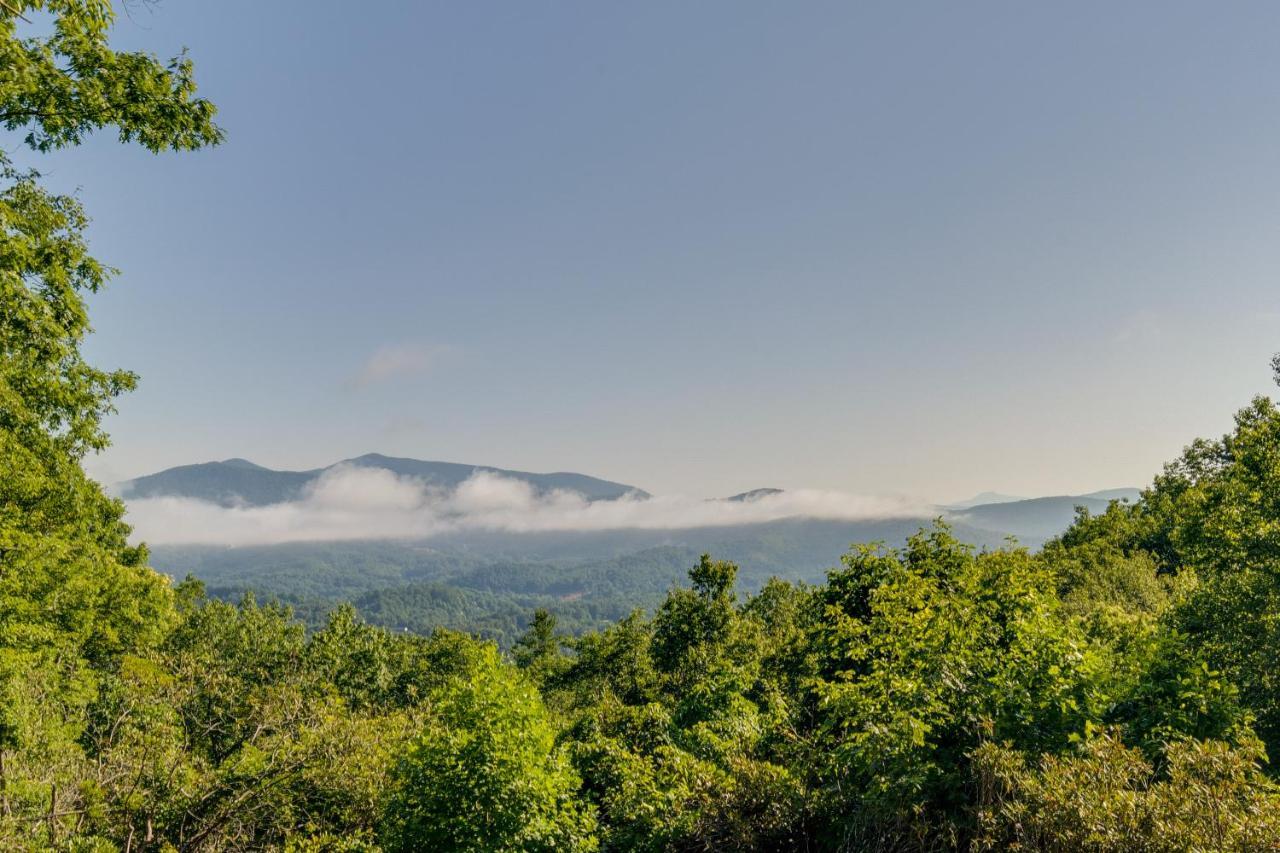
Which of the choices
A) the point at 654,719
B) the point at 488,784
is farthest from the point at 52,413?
the point at 654,719

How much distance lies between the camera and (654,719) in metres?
24.1

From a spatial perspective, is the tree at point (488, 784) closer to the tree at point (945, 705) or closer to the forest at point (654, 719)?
the forest at point (654, 719)

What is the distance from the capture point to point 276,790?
1689cm

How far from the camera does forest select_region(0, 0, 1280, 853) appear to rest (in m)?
7.00

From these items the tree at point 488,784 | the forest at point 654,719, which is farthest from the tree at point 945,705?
the tree at point 488,784

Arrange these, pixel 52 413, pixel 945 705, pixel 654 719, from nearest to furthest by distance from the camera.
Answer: pixel 945 705, pixel 52 413, pixel 654 719

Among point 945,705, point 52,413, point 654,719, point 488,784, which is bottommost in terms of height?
point 654,719

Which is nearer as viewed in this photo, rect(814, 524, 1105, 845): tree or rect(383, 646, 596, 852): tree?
rect(814, 524, 1105, 845): tree

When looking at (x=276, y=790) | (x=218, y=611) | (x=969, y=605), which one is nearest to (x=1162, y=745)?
(x=969, y=605)

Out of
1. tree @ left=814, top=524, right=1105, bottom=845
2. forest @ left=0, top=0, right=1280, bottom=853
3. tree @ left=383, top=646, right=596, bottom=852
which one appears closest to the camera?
forest @ left=0, top=0, right=1280, bottom=853

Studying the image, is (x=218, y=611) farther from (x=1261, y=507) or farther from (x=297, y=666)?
(x=1261, y=507)

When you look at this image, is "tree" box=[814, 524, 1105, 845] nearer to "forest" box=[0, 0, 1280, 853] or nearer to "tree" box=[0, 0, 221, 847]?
"forest" box=[0, 0, 1280, 853]

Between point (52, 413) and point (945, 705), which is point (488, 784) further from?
point (52, 413)

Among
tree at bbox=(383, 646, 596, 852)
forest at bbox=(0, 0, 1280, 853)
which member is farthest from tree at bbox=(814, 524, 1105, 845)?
tree at bbox=(383, 646, 596, 852)
